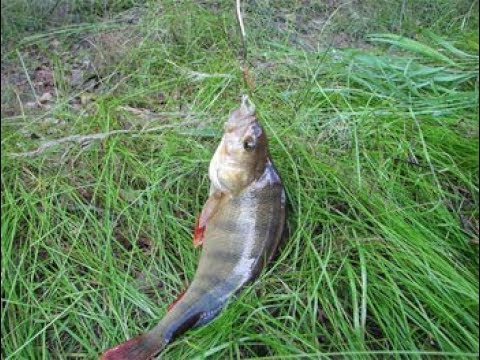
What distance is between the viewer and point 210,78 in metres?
3.72

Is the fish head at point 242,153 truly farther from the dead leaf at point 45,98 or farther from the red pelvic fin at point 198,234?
the dead leaf at point 45,98

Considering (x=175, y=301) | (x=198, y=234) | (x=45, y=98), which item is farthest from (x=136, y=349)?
(x=45, y=98)

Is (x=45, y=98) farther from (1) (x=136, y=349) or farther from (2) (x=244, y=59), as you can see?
(1) (x=136, y=349)

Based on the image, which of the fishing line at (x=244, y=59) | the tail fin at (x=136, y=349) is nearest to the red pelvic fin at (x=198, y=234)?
the tail fin at (x=136, y=349)

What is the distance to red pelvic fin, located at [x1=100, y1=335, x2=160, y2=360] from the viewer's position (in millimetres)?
2434

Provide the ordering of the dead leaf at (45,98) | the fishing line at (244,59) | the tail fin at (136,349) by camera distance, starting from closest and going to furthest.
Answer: the tail fin at (136,349)
the fishing line at (244,59)
the dead leaf at (45,98)

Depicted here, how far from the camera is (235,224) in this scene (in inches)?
107

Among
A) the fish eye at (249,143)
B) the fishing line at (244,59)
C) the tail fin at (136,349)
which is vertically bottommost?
the tail fin at (136,349)

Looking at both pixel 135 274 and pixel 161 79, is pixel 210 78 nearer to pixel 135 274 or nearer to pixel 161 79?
pixel 161 79

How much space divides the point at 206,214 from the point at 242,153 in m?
0.31

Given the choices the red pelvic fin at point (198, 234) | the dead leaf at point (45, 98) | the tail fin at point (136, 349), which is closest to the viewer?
the tail fin at point (136, 349)

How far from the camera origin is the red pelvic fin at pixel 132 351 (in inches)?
95.8

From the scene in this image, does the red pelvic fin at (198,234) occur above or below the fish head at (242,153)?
below

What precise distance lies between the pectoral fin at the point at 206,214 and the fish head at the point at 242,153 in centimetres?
6
